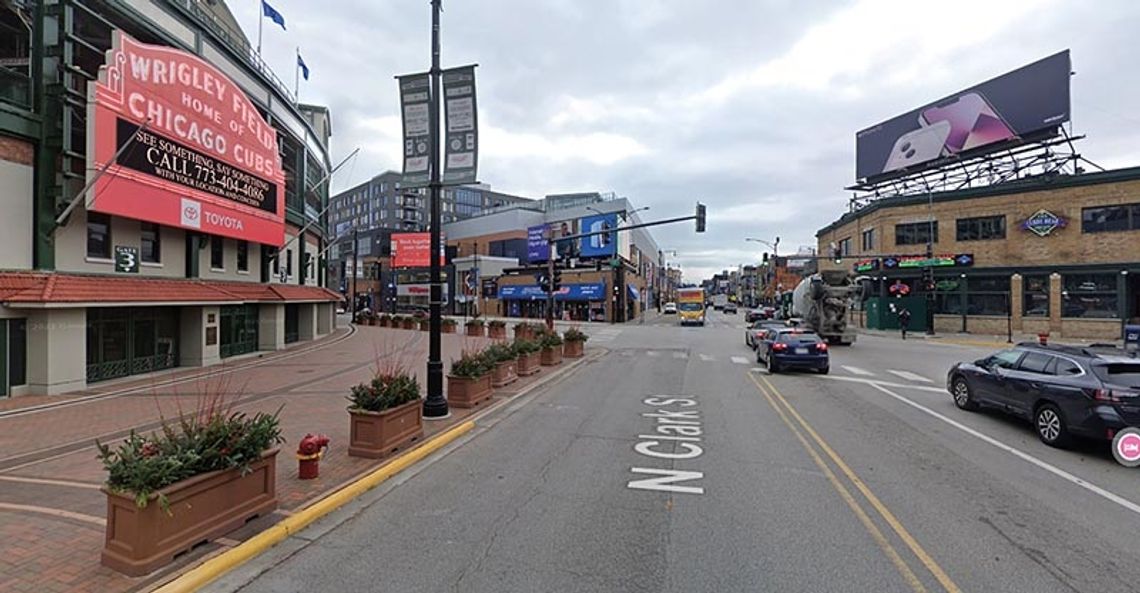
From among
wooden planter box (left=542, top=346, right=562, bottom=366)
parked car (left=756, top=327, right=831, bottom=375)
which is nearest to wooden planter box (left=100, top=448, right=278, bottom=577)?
wooden planter box (left=542, top=346, right=562, bottom=366)

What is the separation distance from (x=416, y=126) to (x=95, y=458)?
7.36 metres

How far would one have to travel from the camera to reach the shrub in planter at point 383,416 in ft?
25.0

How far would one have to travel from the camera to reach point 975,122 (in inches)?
1556

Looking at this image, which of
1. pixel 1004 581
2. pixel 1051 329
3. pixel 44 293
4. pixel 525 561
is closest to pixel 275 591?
pixel 525 561

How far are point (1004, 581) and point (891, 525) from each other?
1.13 meters

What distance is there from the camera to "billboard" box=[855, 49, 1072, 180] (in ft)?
116

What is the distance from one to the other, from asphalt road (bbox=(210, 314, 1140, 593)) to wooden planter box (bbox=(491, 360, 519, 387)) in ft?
11.3

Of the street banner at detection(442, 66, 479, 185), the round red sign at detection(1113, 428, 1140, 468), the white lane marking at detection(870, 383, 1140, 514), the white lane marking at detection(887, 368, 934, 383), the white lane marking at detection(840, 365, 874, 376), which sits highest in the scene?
the street banner at detection(442, 66, 479, 185)

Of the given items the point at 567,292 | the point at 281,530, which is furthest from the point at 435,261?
the point at 567,292

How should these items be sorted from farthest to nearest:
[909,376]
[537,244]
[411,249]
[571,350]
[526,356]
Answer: [537,244] < [411,249] < [571,350] < [909,376] < [526,356]

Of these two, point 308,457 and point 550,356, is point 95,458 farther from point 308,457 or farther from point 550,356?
point 550,356

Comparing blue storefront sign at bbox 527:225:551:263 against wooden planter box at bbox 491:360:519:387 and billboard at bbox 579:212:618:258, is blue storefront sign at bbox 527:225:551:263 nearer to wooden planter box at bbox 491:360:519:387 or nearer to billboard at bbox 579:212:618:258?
billboard at bbox 579:212:618:258

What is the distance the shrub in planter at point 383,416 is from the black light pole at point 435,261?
5.60ft

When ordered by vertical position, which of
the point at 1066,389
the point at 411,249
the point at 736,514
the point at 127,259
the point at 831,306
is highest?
the point at 411,249
